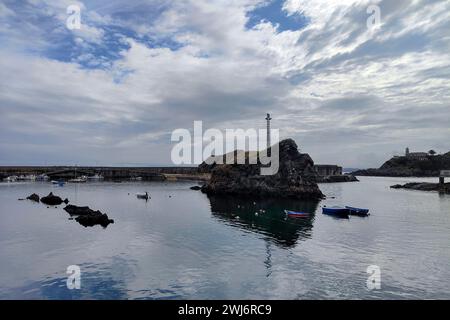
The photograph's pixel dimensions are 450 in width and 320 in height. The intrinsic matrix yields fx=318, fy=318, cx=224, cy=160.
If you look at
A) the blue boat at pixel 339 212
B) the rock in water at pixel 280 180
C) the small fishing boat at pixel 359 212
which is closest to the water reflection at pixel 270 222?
the blue boat at pixel 339 212

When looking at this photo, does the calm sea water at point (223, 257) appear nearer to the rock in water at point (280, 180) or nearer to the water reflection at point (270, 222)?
the water reflection at point (270, 222)

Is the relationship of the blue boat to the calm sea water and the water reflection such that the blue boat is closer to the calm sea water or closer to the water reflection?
the calm sea water

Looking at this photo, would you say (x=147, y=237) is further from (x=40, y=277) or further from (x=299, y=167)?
(x=299, y=167)

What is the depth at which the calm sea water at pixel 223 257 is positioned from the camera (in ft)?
93.2

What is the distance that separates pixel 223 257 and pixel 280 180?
83.3 m

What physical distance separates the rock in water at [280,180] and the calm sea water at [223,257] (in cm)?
4567

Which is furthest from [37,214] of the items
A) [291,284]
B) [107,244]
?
[291,284]

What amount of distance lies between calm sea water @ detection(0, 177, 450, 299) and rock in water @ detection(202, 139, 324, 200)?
150ft

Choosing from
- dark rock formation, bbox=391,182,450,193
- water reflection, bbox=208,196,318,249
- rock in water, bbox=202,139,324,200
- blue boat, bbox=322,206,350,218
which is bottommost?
water reflection, bbox=208,196,318,249

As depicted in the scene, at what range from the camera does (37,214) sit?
71.4 m

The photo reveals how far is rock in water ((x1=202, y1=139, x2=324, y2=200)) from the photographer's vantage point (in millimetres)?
116375

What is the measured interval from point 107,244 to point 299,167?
8757 cm

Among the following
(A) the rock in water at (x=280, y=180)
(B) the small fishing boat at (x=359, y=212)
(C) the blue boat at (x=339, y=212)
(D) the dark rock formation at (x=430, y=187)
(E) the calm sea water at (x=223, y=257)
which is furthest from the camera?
(D) the dark rock formation at (x=430, y=187)

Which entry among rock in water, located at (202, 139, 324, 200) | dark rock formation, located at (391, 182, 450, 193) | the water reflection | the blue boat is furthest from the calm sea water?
dark rock formation, located at (391, 182, 450, 193)
